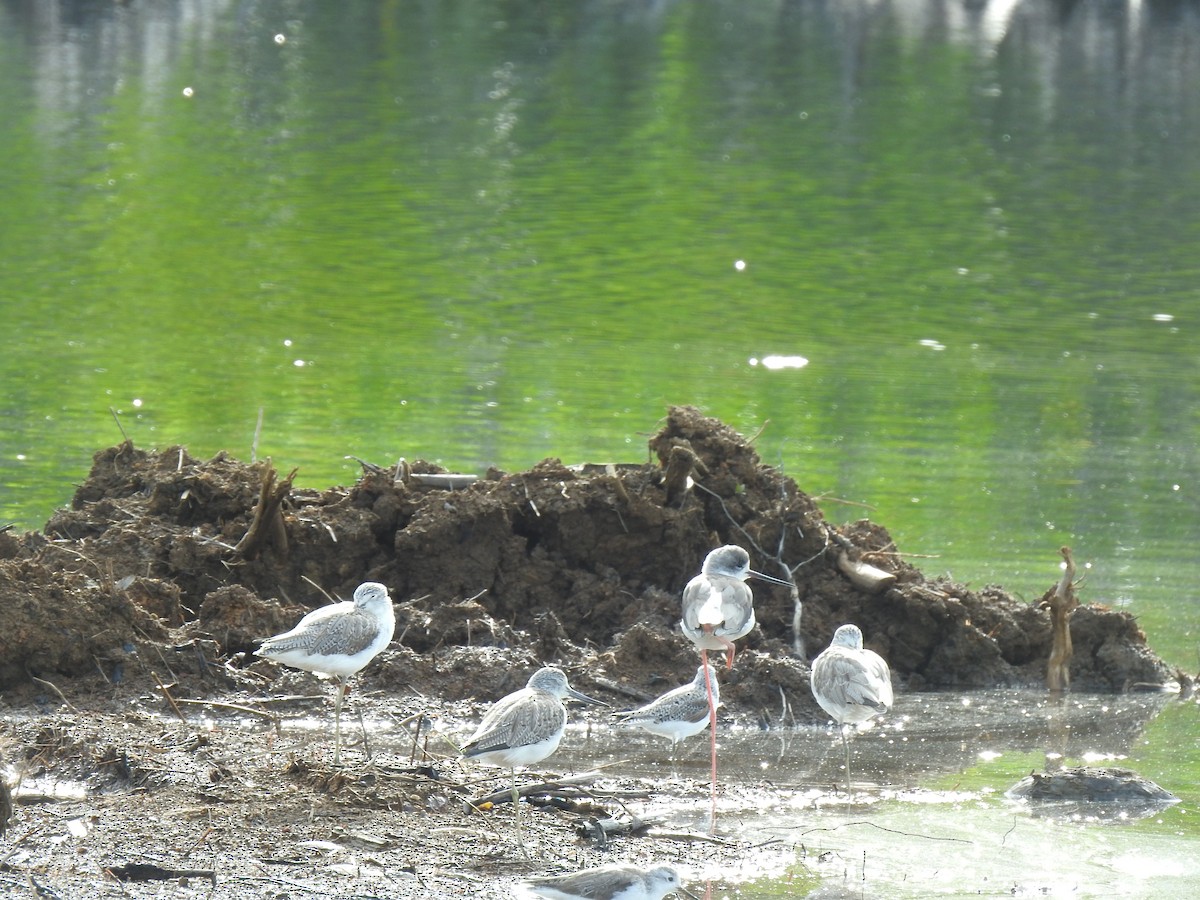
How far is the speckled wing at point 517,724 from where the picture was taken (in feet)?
24.6

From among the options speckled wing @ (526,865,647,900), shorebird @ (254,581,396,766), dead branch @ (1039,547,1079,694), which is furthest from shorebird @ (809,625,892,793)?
speckled wing @ (526,865,647,900)

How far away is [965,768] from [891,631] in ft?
5.49

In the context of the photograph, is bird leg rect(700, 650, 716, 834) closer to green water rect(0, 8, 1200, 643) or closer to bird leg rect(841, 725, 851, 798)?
bird leg rect(841, 725, 851, 798)

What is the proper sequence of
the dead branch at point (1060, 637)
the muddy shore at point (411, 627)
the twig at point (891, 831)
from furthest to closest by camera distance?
the dead branch at point (1060, 637) → the twig at point (891, 831) → the muddy shore at point (411, 627)

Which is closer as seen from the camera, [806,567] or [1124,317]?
[806,567]

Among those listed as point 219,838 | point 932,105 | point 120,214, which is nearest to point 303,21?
point 932,105

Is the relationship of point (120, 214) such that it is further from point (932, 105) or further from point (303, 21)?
point (303, 21)

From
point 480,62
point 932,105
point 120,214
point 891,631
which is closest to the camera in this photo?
point 891,631

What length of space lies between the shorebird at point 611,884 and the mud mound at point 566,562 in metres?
3.22

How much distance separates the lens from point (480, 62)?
50.3 meters

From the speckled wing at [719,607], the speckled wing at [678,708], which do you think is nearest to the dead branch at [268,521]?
the speckled wing at [719,607]

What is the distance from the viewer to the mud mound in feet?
32.7

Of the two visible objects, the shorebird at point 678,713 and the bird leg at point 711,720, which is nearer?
the bird leg at point 711,720

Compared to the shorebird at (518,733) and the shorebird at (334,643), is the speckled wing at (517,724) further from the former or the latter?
the shorebird at (334,643)
